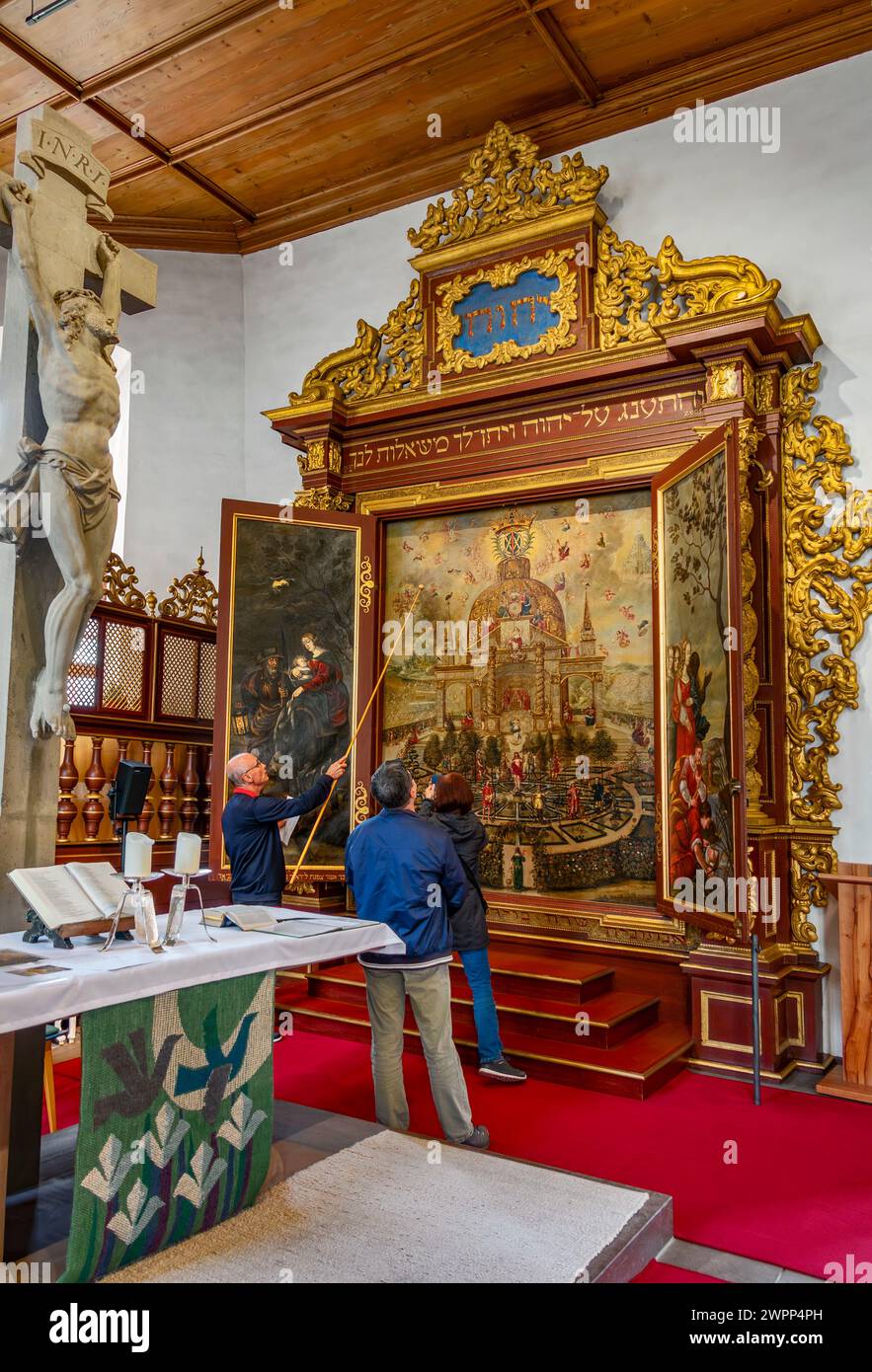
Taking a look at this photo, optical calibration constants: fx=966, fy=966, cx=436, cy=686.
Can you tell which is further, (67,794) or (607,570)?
(607,570)

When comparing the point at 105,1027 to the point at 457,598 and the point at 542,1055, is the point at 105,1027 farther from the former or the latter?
the point at 457,598

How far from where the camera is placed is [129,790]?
15.3ft

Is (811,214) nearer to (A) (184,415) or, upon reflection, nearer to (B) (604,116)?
(B) (604,116)

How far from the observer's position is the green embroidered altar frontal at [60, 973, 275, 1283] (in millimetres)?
2908

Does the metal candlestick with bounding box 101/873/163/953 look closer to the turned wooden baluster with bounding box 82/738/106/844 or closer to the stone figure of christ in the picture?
the stone figure of christ

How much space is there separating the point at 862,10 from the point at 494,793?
20.8 feet

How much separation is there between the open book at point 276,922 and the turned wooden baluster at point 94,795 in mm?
3693

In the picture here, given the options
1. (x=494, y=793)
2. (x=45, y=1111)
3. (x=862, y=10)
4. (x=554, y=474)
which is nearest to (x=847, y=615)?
(x=554, y=474)

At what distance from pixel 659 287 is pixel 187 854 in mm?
6099

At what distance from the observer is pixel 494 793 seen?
786 centimetres

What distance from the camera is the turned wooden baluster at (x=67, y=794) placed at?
7.24 m

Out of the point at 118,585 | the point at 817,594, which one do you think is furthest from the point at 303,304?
the point at 817,594

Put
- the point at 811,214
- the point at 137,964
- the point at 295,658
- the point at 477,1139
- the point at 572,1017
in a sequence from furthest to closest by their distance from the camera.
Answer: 1. the point at 295,658
2. the point at 811,214
3. the point at 572,1017
4. the point at 477,1139
5. the point at 137,964

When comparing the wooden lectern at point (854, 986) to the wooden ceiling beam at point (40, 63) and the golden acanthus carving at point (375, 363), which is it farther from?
the wooden ceiling beam at point (40, 63)
